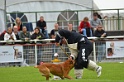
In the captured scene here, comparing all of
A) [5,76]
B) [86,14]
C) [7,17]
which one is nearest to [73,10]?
[86,14]

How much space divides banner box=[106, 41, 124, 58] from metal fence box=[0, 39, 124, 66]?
0.13 metres

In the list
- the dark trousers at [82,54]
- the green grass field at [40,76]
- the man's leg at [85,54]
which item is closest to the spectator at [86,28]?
the green grass field at [40,76]

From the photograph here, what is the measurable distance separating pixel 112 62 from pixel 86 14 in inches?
216

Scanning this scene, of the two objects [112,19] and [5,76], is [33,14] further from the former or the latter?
[5,76]

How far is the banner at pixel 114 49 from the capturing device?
23297mm

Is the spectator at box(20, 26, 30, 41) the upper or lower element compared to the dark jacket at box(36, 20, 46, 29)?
lower

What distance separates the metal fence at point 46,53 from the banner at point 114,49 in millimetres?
128

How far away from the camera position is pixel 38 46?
23406mm

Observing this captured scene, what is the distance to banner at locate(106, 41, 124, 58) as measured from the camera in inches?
917

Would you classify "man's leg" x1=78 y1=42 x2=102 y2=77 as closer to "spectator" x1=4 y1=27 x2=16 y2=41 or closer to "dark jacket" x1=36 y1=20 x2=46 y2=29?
"spectator" x1=4 y1=27 x2=16 y2=41

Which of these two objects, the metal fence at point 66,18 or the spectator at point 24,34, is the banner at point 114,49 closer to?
the spectator at point 24,34

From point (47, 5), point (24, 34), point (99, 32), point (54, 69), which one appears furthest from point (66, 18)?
point (54, 69)

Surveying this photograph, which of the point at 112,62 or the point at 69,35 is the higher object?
the point at 69,35

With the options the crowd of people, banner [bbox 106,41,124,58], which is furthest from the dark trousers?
the crowd of people
